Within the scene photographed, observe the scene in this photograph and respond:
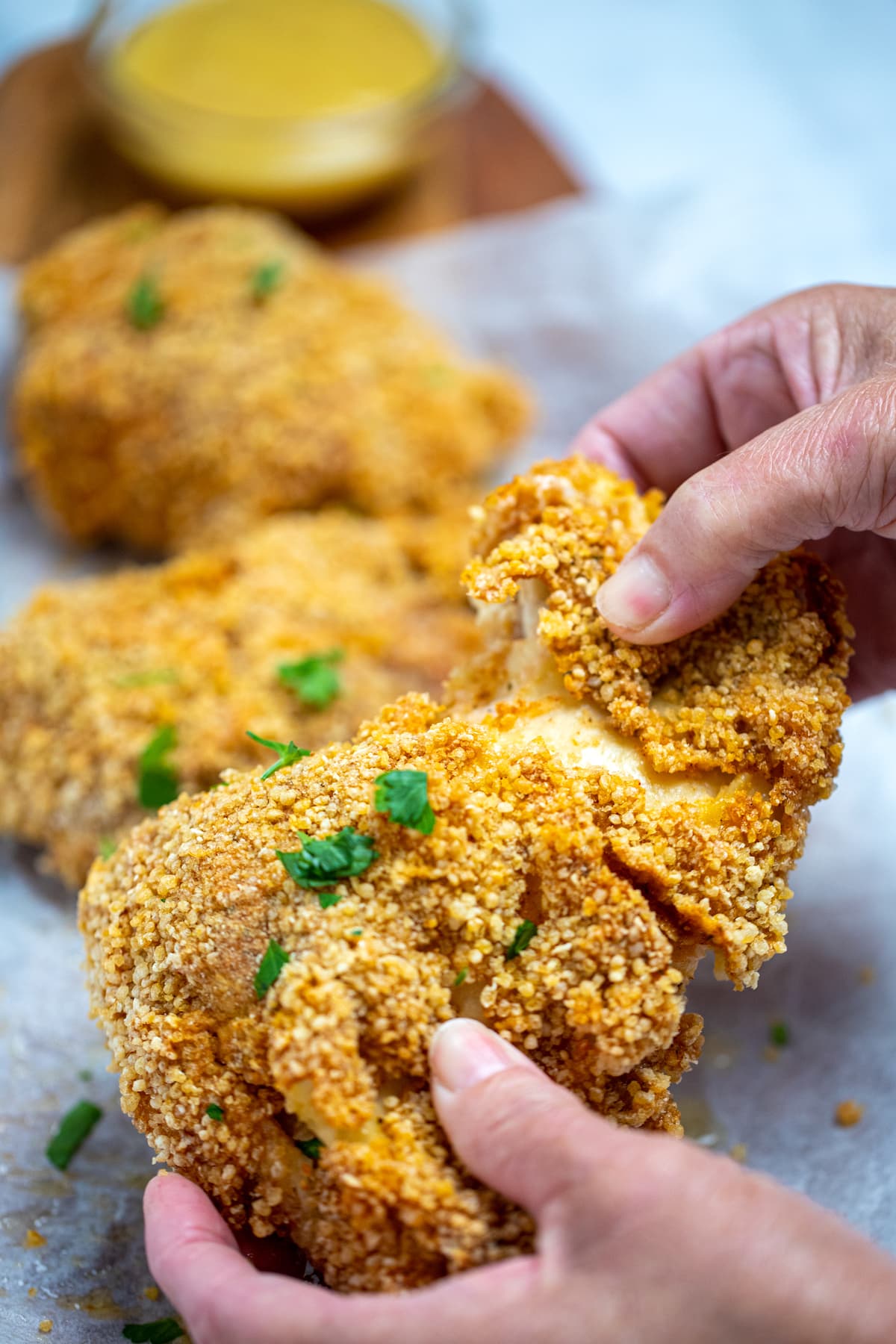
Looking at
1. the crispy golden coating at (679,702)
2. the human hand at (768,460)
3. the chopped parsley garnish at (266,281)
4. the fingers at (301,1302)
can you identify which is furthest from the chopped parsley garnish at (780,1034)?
the chopped parsley garnish at (266,281)

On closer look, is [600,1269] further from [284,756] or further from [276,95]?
[276,95]

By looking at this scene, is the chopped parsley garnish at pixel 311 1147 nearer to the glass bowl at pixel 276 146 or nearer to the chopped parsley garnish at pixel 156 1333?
the chopped parsley garnish at pixel 156 1333

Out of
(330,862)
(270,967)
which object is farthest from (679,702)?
(270,967)

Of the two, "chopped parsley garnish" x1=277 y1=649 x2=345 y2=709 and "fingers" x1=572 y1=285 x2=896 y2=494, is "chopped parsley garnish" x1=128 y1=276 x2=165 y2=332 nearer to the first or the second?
"chopped parsley garnish" x1=277 y1=649 x2=345 y2=709

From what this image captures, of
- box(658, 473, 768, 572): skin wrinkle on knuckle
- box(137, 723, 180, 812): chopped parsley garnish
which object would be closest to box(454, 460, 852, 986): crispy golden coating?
box(658, 473, 768, 572): skin wrinkle on knuckle

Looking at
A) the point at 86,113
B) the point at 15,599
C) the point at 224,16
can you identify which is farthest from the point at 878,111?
the point at 15,599

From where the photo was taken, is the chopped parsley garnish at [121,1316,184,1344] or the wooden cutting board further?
the wooden cutting board

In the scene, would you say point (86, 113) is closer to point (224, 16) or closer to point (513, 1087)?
point (224, 16)
